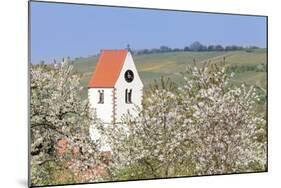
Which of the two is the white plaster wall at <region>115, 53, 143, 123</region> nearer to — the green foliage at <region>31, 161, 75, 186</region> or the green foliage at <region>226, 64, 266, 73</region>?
the green foliage at <region>31, 161, 75, 186</region>

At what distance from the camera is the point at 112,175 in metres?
3.01

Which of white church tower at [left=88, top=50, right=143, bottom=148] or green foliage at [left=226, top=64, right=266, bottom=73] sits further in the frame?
green foliage at [left=226, top=64, right=266, bottom=73]

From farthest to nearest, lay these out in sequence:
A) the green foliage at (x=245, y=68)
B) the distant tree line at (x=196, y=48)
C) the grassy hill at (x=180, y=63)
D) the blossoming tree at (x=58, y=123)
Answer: the green foliage at (x=245, y=68)
the distant tree line at (x=196, y=48)
the grassy hill at (x=180, y=63)
the blossoming tree at (x=58, y=123)

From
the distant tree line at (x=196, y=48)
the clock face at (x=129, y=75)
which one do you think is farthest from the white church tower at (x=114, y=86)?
the distant tree line at (x=196, y=48)

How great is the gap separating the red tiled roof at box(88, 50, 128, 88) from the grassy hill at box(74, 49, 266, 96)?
0.10 feet

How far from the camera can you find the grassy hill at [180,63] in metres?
2.94

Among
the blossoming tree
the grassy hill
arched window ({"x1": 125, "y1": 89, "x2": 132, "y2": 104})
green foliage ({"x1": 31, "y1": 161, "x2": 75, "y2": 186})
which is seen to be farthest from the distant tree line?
green foliage ({"x1": 31, "y1": 161, "x2": 75, "y2": 186})

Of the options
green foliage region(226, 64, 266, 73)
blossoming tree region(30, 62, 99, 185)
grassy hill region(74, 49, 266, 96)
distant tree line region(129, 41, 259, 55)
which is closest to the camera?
blossoming tree region(30, 62, 99, 185)

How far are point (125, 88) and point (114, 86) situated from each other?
2.4 inches

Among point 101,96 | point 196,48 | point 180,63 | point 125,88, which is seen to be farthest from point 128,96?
point 196,48

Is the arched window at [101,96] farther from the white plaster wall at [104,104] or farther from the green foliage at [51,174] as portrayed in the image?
the green foliage at [51,174]

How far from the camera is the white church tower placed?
116 inches

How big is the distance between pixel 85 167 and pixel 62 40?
0.67 meters

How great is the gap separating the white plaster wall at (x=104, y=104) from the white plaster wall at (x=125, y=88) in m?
0.03
